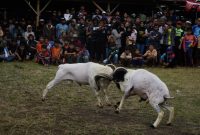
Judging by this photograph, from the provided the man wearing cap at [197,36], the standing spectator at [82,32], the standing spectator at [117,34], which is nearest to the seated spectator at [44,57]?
the standing spectator at [82,32]

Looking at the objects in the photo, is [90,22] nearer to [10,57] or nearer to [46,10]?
[10,57]

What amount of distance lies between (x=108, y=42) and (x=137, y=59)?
1.61 meters

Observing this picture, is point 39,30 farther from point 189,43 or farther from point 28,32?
point 189,43

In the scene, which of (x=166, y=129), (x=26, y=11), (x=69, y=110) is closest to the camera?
(x=166, y=129)

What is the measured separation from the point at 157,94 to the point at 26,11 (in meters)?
19.0

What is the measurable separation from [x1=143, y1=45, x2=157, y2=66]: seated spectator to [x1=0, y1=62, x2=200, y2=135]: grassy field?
481 cm

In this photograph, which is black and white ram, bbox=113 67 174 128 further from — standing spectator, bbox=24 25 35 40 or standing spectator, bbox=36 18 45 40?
standing spectator, bbox=36 18 45 40

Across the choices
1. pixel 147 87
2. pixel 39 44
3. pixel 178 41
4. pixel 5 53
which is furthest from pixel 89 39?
pixel 147 87

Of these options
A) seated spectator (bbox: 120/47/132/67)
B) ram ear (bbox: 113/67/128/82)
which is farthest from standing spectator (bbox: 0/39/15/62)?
ram ear (bbox: 113/67/128/82)

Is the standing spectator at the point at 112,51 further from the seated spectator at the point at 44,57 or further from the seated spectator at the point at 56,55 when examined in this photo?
the seated spectator at the point at 44,57

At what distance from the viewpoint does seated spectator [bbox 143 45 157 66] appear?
905 inches

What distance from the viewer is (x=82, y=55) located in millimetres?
23125

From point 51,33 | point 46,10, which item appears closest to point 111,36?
point 51,33

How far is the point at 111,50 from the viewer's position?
2347cm
